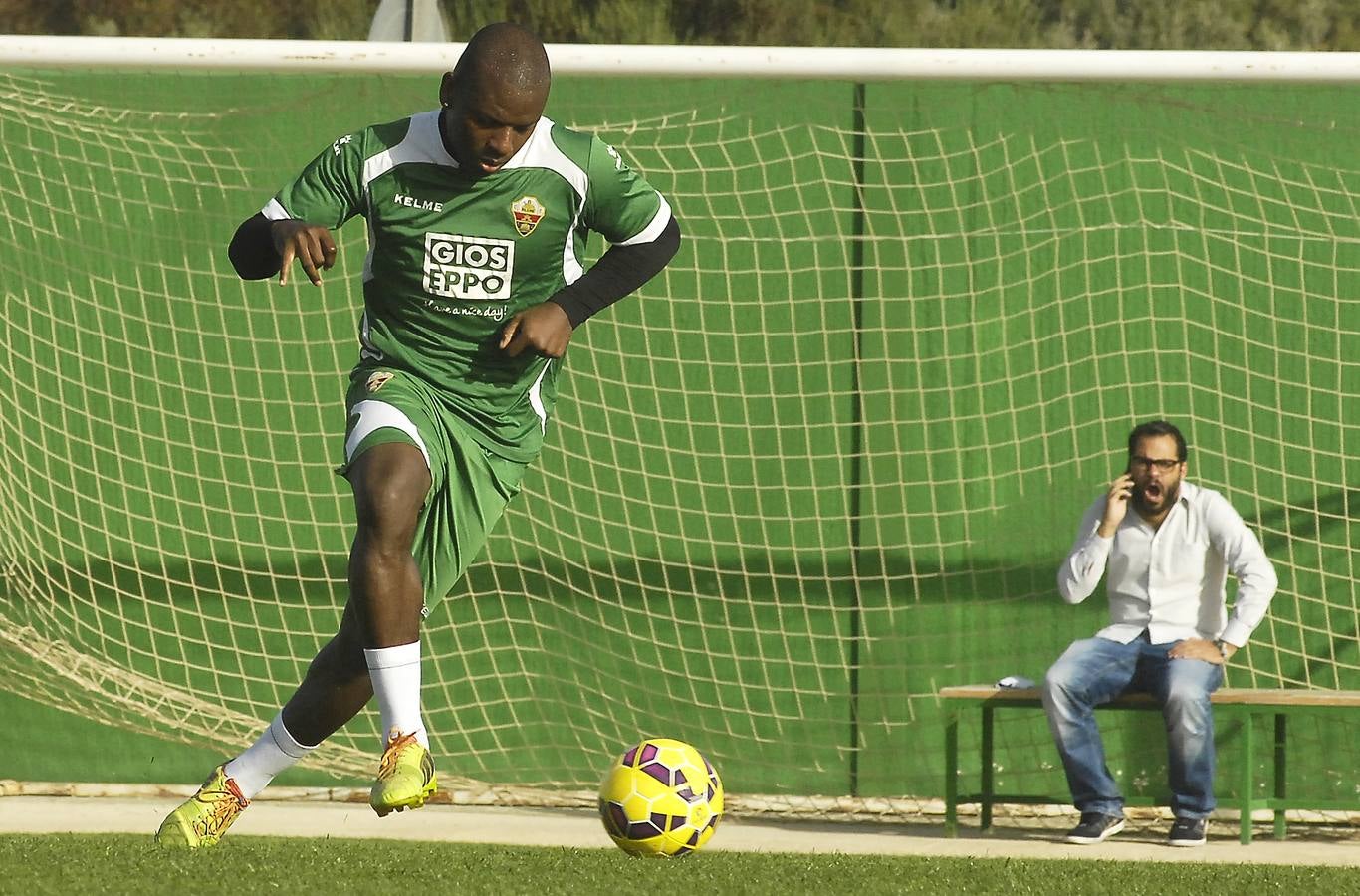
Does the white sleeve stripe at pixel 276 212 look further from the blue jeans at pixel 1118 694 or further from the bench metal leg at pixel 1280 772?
the bench metal leg at pixel 1280 772

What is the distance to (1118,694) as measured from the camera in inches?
283

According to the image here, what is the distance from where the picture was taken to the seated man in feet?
22.9

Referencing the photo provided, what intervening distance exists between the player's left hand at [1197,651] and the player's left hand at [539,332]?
3.06 metres

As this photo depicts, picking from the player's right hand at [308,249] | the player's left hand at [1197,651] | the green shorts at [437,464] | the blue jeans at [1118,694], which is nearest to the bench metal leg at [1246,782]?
the blue jeans at [1118,694]

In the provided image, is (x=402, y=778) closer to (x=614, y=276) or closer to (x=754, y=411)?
(x=614, y=276)

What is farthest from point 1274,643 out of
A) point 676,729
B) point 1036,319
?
point 676,729

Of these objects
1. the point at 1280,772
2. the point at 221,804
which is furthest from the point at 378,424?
the point at 1280,772

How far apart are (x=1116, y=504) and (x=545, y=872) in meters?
2.94

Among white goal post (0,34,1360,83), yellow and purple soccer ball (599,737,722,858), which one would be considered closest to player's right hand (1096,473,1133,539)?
white goal post (0,34,1360,83)

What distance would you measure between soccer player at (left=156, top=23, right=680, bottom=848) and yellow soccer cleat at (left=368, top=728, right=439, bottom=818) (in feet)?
0.86

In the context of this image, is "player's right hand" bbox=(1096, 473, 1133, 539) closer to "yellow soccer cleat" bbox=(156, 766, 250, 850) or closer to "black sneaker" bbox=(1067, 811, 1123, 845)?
"black sneaker" bbox=(1067, 811, 1123, 845)

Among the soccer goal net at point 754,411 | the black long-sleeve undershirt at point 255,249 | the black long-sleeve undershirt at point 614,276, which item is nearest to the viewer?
the black long-sleeve undershirt at point 255,249

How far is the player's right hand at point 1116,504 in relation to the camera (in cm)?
718

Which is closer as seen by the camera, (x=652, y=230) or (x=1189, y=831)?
(x=652, y=230)
